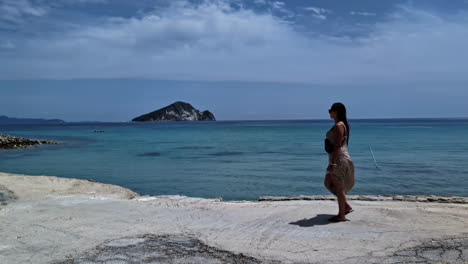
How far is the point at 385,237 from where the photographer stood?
20.6 ft

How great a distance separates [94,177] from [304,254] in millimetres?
15329

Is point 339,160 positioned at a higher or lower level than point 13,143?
higher

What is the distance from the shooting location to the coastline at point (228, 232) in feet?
18.4

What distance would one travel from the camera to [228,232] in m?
6.80

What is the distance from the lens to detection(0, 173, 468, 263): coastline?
5621mm

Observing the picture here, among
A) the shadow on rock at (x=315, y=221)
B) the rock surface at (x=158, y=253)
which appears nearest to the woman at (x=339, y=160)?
the shadow on rock at (x=315, y=221)

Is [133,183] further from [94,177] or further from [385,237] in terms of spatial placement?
[385,237]

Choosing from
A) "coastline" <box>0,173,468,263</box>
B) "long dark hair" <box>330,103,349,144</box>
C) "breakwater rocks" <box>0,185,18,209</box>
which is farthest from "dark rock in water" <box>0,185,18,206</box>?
"long dark hair" <box>330,103,349,144</box>

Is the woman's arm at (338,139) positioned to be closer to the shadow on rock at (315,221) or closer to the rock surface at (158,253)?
the shadow on rock at (315,221)

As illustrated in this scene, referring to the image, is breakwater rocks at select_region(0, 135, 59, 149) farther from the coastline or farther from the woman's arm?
the woman's arm

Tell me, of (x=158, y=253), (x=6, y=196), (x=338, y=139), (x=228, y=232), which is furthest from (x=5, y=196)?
(x=338, y=139)

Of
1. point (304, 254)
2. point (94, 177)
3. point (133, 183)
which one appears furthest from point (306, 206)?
point (94, 177)

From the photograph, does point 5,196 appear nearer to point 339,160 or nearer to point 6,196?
point 6,196

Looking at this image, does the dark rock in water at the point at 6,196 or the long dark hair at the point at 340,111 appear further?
the dark rock in water at the point at 6,196
